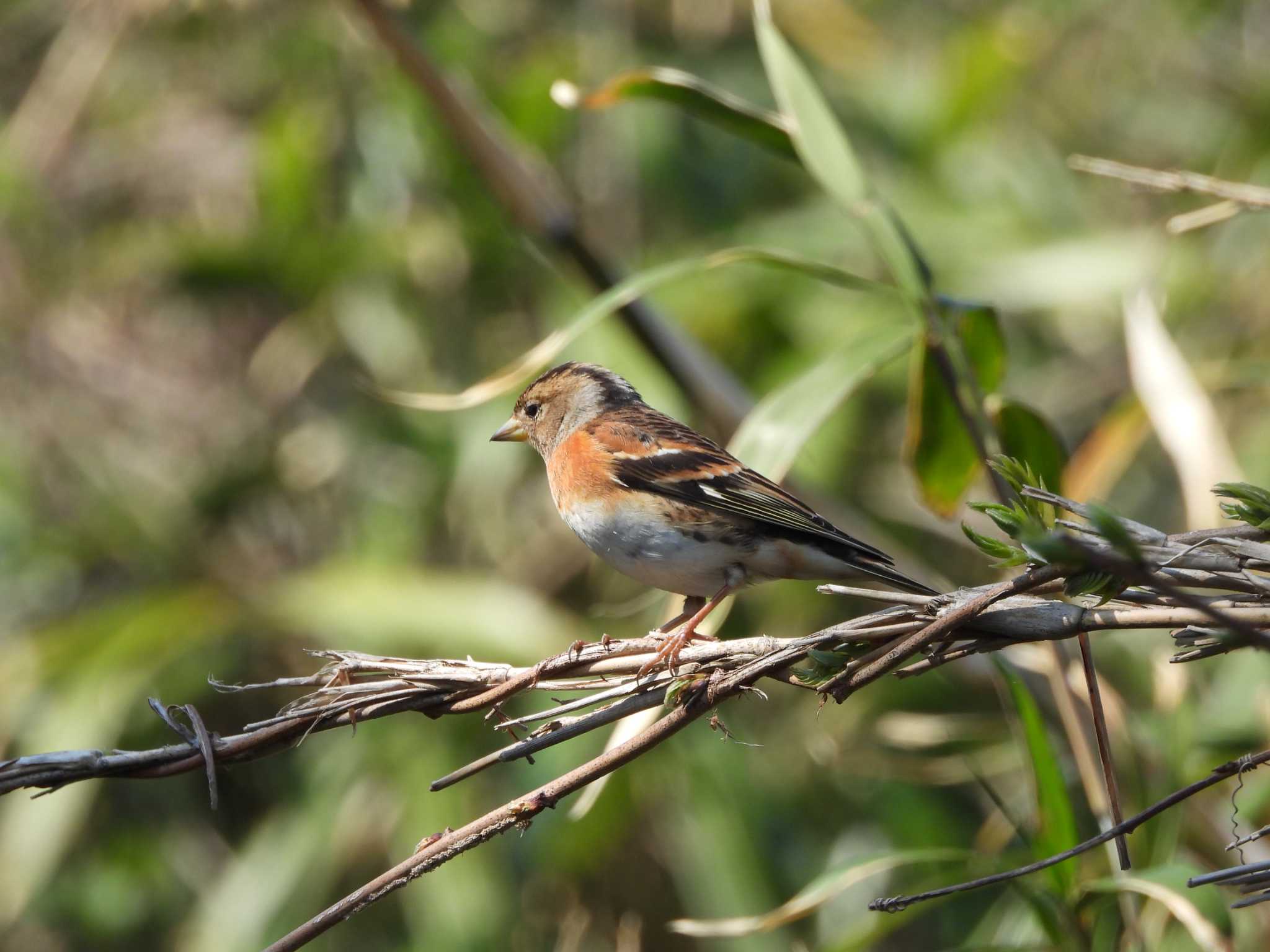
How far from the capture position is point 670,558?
3.15 meters

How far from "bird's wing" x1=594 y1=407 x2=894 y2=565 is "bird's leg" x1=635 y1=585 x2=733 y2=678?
0.71 ft

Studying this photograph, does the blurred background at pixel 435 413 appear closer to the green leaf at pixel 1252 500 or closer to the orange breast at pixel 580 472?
the orange breast at pixel 580 472

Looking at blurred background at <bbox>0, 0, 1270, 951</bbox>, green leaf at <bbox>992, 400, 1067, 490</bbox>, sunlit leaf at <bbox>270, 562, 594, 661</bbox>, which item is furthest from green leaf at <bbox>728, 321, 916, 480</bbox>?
sunlit leaf at <bbox>270, 562, 594, 661</bbox>

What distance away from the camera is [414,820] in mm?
5289

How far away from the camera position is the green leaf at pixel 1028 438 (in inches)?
113

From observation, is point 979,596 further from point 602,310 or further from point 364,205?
point 364,205

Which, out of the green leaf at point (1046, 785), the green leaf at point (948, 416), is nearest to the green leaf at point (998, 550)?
the green leaf at point (1046, 785)

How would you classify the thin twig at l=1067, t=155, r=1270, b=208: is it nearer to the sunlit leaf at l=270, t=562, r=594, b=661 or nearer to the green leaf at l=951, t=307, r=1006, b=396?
the green leaf at l=951, t=307, r=1006, b=396

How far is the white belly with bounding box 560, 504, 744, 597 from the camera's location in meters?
3.14

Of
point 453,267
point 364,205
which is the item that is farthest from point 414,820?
point 364,205

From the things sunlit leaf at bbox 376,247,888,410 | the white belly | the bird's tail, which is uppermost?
sunlit leaf at bbox 376,247,888,410

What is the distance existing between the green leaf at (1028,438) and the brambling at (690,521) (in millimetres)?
389

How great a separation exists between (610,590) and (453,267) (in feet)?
5.73

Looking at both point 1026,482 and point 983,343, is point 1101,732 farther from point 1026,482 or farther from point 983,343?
point 983,343
